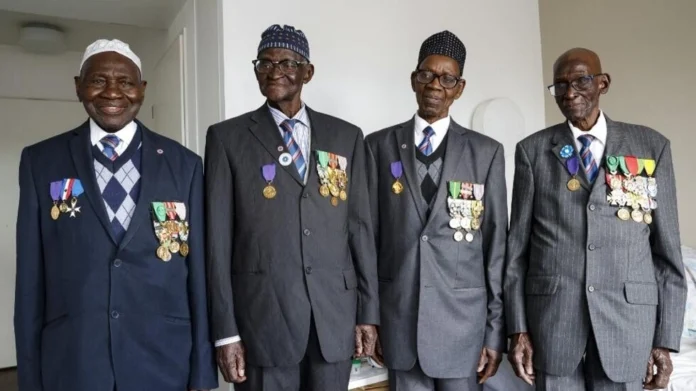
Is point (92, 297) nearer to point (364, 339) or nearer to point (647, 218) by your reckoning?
point (364, 339)

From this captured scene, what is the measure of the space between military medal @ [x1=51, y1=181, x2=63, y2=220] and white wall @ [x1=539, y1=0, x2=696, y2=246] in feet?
9.26

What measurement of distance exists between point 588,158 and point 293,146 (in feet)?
3.04

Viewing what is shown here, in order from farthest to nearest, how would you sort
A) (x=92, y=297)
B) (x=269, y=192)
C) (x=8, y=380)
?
(x=8, y=380) → (x=269, y=192) → (x=92, y=297)

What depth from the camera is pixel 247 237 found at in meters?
1.57

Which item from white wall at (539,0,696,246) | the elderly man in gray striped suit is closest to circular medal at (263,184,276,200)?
the elderly man in gray striped suit

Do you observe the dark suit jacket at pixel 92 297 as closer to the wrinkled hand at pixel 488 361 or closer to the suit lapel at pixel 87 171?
the suit lapel at pixel 87 171

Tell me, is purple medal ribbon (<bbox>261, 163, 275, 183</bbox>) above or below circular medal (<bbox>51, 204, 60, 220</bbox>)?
above

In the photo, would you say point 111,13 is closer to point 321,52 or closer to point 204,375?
point 321,52

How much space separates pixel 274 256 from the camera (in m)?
1.55

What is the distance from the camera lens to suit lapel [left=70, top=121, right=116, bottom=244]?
1380 millimetres

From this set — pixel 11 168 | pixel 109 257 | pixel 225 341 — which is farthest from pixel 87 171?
pixel 11 168

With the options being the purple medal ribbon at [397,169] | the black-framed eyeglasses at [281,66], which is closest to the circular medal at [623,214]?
the purple medal ribbon at [397,169]

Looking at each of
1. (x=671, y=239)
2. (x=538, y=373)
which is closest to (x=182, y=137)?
(x=538, y=373)

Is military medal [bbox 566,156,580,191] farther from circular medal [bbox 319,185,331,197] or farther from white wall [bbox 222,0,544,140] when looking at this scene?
white wall [bbox 222,0,544,140]
